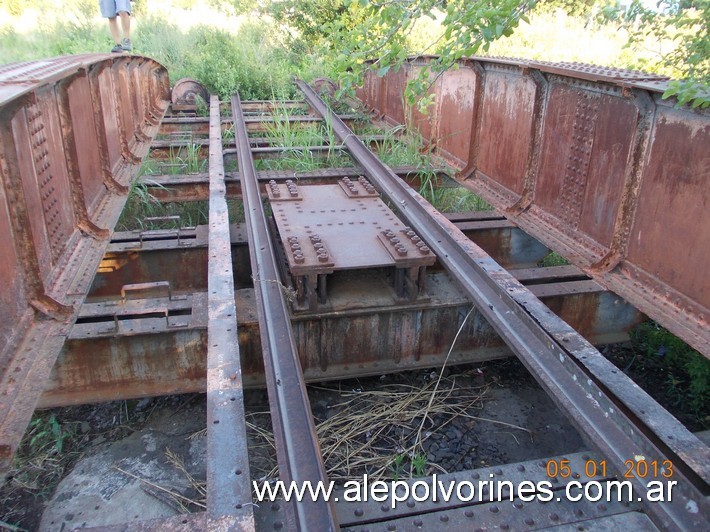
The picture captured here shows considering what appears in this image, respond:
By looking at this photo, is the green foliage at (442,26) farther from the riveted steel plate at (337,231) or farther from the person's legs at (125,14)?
the person's legs at (125,14)

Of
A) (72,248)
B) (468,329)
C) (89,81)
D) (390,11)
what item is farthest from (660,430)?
(89,81)

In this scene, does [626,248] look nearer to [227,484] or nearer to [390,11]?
[390,11]

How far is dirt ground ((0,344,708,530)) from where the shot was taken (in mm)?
2863

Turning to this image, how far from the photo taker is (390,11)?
344cm

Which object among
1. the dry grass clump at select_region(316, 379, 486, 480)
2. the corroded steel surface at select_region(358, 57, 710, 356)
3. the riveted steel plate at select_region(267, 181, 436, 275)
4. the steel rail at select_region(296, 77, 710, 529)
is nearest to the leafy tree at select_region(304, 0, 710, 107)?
the corroded steel surface at select_region(358, 57, 710, 356)

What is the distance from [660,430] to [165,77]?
9.81 m

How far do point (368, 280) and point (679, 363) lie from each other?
2.07 meters

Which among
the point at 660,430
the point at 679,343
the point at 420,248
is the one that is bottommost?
the point at 679,343

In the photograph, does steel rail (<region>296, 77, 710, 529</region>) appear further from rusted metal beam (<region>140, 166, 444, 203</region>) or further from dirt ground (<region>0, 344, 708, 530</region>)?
rusted metal beam (<region>140, 166, 444, 203</region>)

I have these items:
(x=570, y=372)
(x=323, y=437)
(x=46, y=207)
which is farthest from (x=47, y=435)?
(x=570, y=372)

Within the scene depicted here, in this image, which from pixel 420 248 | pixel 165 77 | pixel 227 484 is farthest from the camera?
pixel 165 77

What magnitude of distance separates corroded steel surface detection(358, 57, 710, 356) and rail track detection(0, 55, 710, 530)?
0.05 ft

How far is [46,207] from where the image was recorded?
3002mm

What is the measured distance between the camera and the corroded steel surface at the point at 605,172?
2.88 m
